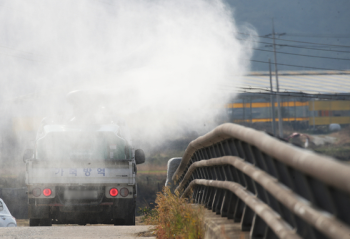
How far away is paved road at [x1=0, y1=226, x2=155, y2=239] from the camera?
6.93 metres

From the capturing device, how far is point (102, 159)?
9562 mm

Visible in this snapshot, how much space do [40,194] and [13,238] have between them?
2.12m

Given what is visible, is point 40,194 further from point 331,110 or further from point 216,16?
point 331,110

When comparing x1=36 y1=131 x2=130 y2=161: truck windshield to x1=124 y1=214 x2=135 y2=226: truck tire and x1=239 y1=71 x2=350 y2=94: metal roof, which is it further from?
x1=239 y1=71 x2=350 y2=94: metal roof

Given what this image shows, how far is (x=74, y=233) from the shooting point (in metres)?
7.38

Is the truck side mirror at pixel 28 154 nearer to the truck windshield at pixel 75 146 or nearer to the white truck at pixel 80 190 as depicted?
the truck windshield at pixel 75 146

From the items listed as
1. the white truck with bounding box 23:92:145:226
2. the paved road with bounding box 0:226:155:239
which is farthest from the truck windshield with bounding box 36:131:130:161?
the paved road with bounding box 0:226:155:239

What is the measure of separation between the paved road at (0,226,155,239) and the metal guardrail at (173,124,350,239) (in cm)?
197

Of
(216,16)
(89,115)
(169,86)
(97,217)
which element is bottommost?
(97,217)

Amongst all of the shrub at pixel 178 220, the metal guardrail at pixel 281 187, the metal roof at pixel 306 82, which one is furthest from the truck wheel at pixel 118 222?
the metal roof at pixel 306 82

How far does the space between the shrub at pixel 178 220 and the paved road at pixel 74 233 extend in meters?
0.84

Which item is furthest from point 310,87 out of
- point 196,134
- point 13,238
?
point 13,238

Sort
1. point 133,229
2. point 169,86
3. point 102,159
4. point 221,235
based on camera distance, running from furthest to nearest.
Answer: point 169,86, point 102,159, point 133,229, point 221,235

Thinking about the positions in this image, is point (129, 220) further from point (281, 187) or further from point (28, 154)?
point (281, 187)
